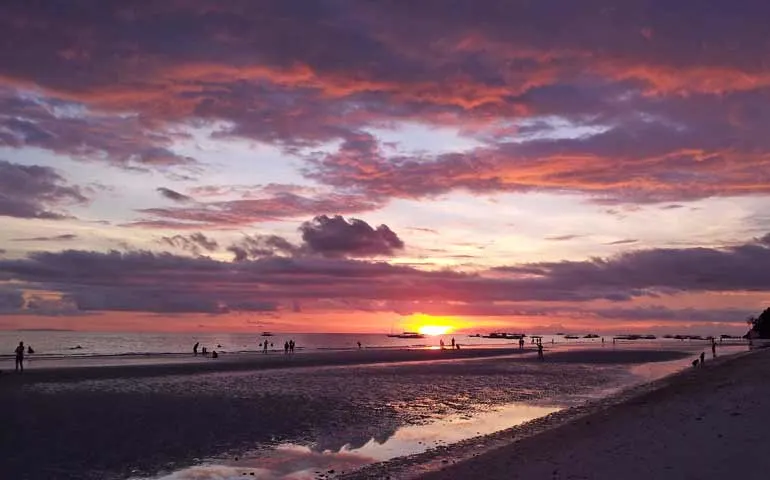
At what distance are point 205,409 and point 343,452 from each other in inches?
449

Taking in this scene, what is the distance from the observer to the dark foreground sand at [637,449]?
44.4 ft

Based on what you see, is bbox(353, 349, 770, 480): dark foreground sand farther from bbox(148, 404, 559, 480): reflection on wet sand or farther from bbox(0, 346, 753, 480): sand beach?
bbox(148, 404, 559, 480): reflection on wet sand

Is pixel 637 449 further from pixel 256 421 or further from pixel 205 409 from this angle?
pixel 205 409

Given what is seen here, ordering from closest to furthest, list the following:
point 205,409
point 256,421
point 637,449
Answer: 1. point 637,449
2. point 256,421
3. point 205,409

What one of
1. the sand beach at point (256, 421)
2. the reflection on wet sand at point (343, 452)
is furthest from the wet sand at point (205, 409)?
the reflection on wet sand at point (343, 452)

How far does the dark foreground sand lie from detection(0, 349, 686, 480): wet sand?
553 cm

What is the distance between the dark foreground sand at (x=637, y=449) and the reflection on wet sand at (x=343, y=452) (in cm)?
158

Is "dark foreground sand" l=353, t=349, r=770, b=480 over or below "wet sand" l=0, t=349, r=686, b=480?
over

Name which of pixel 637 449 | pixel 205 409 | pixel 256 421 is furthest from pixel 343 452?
pixel 205 409

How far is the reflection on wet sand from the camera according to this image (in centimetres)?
1708

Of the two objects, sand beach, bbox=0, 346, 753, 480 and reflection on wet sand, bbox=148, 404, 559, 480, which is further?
sand beach, bbox=0, 346, 753, 480

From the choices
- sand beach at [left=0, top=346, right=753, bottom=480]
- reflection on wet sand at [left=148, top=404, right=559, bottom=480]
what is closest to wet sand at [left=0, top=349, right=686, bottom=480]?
sand beach at [left=0, top=346, right=753, bottom=480]

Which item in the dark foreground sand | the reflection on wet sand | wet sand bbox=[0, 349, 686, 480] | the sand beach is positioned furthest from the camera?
wet sand bbox=[0, 349, 686, 480]

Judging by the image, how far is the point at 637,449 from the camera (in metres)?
15.8
